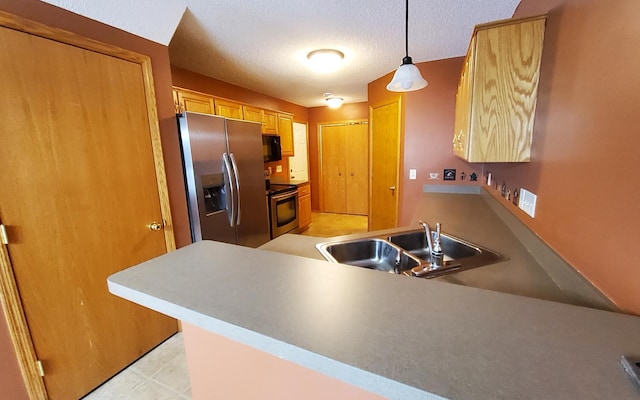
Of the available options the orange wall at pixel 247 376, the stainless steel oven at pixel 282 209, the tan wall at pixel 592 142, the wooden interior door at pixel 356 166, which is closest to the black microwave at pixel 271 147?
the stainless steel oven at pixel 282 209

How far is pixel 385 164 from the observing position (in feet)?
11.6

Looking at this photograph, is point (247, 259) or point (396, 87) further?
point (396, 87)

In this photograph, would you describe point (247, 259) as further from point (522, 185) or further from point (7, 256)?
point (522, 185)

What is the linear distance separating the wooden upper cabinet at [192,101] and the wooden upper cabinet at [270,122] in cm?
100

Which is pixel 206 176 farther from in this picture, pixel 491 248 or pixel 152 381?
pixel 491 248

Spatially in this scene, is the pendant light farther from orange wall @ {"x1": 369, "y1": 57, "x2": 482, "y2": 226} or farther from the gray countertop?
orange wall @ {"x1": 369, "y1": 57, "x2": 482, "y2": 226}

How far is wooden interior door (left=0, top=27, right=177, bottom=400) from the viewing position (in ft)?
4.08

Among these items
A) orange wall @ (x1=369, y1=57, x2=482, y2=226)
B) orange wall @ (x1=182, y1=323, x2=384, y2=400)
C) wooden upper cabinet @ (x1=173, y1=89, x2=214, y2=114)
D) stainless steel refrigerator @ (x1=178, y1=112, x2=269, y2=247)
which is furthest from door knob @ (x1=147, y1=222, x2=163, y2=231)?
orange wall @ (x1=369, y1=57, x2=482, y2=226)

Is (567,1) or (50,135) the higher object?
(567,1)

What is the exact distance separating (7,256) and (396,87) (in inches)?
88.3

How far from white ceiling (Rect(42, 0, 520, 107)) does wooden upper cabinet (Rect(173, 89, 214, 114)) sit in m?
0.29

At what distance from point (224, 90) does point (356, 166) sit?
3.11m

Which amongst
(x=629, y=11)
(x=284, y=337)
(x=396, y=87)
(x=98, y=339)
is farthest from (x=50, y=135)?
(x=629, y=11)

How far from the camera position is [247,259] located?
0.92 m
